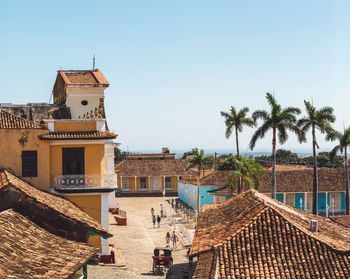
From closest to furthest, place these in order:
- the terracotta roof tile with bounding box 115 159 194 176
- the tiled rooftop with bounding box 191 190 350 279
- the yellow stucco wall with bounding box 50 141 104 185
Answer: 1. the tiled rooftop with bounding box 191 190 350 279
2. the yellow stucco wall with bounding box 50 141 104 185
3. the terracotta roof tile with bounding box 115 159 194 176

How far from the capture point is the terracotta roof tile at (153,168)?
5928 centimetres

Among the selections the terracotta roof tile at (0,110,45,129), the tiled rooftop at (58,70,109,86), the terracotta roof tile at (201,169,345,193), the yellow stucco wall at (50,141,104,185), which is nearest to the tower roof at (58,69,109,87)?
the tiled rooftop at (58,70,109,86)

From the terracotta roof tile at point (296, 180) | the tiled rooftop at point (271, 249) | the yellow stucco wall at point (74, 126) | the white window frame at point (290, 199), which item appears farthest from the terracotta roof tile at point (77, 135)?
the white window frame at point (290, 199)

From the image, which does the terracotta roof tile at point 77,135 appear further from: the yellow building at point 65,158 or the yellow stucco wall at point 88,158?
the yellow stucco wall at point 88,158

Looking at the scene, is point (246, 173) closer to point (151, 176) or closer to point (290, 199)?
point (290, 199)

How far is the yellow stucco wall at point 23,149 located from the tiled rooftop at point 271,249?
726 cm

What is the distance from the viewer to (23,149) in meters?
19.6

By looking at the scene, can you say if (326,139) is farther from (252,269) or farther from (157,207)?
(252,269)

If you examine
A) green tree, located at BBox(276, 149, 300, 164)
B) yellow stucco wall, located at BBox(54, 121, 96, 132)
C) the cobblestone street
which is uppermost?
yellow stucco wall, located at BBox(54, 121, 96, 132)

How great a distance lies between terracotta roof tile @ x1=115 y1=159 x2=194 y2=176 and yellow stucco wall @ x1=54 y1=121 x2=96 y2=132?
3829 centimetres

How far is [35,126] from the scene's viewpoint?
19.8m

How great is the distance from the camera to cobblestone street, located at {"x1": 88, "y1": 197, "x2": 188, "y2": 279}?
1920 cm

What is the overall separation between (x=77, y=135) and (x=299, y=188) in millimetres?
27137

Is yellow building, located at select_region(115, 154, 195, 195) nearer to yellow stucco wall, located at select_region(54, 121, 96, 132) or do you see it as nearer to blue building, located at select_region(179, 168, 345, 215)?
blue building, located at select_region(179, 168, 345, 215)
